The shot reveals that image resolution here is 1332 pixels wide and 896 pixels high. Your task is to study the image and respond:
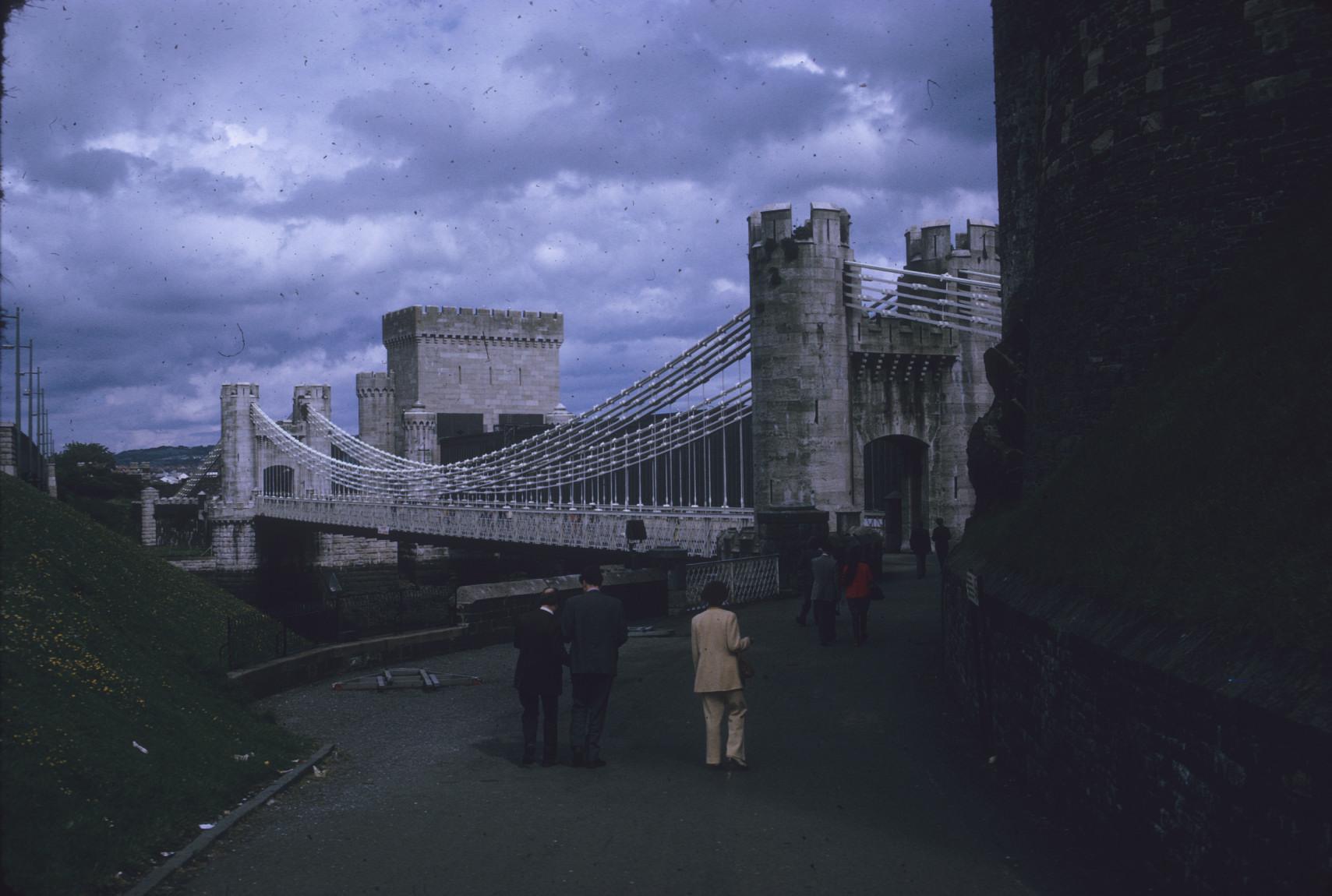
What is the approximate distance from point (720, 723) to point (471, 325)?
236ft

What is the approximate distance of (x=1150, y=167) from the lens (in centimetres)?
1048

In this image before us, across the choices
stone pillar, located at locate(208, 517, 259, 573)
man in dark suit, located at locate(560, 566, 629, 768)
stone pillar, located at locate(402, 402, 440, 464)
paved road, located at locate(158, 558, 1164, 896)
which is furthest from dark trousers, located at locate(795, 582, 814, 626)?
stone pillar, located at locate(208, 517, 259, 573)

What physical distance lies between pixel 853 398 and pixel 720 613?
1690 cm

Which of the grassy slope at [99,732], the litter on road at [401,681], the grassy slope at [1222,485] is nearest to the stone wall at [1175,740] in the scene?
the grassy slope at [1222,485]

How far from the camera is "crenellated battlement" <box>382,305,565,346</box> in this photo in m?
76.9

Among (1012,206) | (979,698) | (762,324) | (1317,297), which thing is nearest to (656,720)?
(979,698)

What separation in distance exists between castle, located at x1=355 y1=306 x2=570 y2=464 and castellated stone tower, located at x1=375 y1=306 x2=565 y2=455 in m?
0.05

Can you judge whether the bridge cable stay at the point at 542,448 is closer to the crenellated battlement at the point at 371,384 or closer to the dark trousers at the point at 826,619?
the dark trousers at the point at 826,619

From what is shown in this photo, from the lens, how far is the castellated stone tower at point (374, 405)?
72.9 m

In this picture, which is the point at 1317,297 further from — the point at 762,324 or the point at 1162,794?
the point at 762,324

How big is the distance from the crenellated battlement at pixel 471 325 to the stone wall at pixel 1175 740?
7176 cm

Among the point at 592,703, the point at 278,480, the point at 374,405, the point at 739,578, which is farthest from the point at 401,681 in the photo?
the point at 374,405

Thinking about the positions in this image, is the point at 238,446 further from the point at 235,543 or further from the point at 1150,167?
the point at 1150,167

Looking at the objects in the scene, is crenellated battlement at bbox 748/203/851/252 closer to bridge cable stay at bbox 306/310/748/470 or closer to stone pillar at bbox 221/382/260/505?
bridge cable stay at bbox 306/310/748/470
